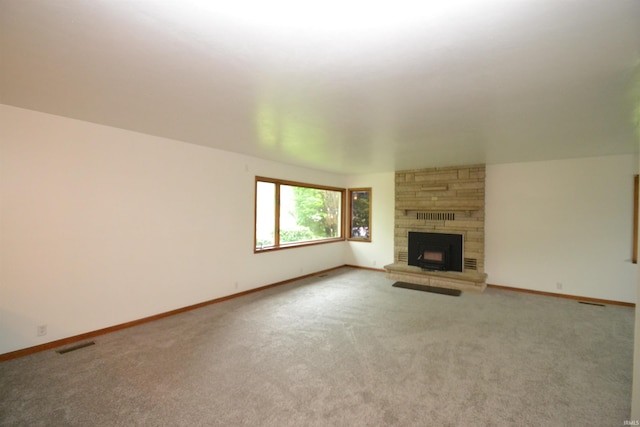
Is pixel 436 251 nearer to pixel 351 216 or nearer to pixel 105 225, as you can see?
pixel 351 216

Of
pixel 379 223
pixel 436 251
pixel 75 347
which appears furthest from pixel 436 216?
pixel 75 347

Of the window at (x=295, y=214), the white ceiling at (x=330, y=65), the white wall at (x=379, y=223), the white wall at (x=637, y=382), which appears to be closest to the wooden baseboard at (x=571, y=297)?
the white wall at (x=379, y=223)

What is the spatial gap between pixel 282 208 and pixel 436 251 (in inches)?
130

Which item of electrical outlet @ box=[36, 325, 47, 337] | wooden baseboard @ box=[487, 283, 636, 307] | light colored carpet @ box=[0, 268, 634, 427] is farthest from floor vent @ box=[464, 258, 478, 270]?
electrical outlet @ box=[36, 325, 47, 337]

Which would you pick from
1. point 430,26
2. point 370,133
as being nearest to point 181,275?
point 370,133

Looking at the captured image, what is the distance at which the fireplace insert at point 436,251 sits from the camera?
5.79 meters

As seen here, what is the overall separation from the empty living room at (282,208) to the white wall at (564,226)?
33 millimetres

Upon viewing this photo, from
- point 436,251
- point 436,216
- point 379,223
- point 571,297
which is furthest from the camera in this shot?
point 379,223

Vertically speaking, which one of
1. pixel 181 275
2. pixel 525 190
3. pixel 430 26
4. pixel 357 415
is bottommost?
pixel 357 415

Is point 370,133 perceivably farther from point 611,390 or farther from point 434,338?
point 611,390

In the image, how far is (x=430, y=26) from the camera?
4.70 ft

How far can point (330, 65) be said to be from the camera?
183 centimetres

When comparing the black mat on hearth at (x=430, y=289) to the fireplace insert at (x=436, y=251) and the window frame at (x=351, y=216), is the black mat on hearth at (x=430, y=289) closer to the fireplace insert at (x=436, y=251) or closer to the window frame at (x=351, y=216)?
the fireplace insert at (x=436, y=251)

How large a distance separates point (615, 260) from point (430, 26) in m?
5.46
